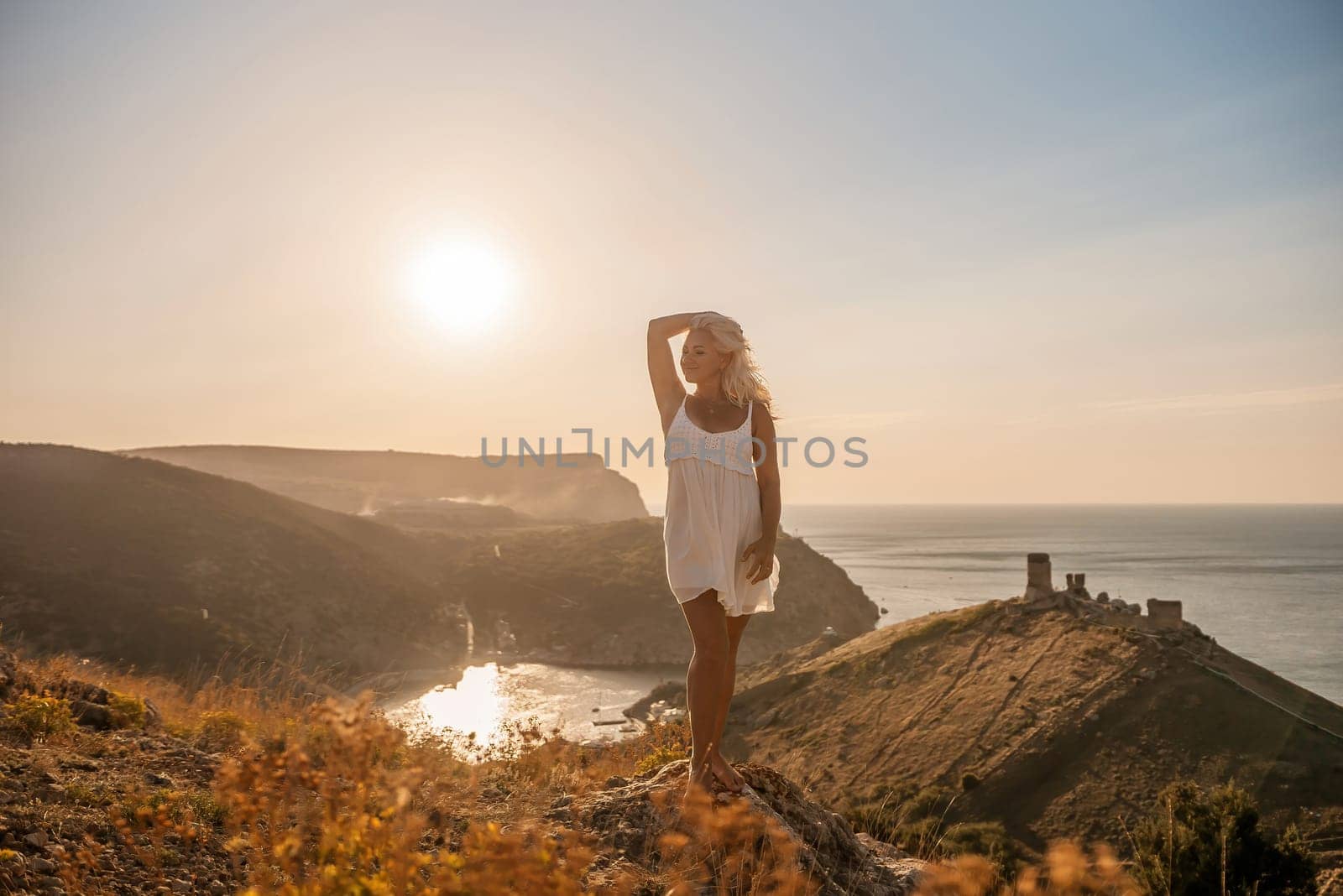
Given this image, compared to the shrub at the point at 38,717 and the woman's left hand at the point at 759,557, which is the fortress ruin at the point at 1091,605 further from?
the shrub at the point at 38,717

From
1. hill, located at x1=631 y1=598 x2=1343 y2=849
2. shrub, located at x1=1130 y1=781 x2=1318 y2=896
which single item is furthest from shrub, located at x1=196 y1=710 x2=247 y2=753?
hill, located at x1=631 y1=598 x2=1343 y2=849

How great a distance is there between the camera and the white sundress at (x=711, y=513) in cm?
377

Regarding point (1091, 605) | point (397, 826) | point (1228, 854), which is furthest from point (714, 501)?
point (1091, 605)

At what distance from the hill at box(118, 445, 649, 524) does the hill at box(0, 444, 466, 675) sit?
6746cm

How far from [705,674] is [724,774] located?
21.3 inches

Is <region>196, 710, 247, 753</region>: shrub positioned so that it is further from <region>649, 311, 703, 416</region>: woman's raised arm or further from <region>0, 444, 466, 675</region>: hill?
<region>0, 444, 466, 675</region>: hill

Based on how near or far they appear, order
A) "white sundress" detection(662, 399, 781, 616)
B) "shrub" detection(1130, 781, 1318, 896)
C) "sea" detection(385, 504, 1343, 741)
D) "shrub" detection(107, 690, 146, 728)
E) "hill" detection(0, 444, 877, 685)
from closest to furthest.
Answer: "white sundress" detection(662, 399, 781, 616) → "shrub" detection(107, 690, 146, 728) → "shrub" detection(1130, 781, 1318, 896) → "hill" detection(0, 444, 877, 685) → "sea" detection(385, 504, 1343, 741)

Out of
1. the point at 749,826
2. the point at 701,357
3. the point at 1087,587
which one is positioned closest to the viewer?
the point at 749,826

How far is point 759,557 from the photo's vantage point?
12.9 feet

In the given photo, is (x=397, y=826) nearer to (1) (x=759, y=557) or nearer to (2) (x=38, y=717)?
(1) (x=759, y=557)

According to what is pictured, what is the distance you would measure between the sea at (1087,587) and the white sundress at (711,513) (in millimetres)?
5508

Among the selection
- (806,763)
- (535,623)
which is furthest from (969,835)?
(535,623)

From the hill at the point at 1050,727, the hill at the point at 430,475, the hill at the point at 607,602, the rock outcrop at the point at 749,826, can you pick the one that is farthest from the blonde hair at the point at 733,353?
the hill at the point at 430,475

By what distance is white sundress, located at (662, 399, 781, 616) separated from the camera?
3773 mm
